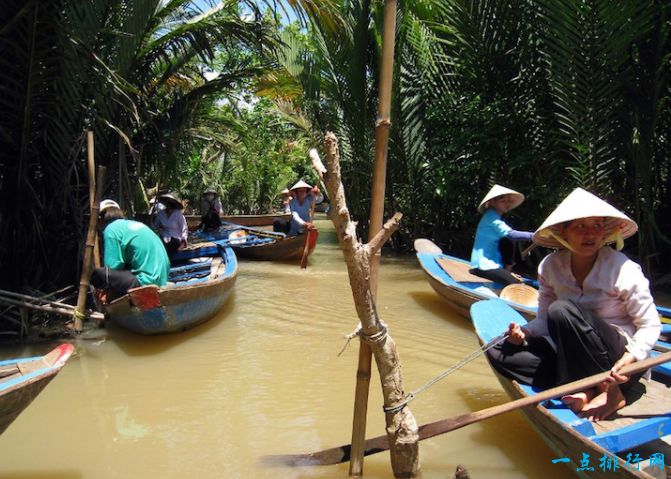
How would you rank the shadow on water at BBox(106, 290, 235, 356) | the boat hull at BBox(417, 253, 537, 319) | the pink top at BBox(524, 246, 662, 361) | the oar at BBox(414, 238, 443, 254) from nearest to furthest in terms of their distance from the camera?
1. the pink top at BBox(524, 246, 662, 361)
2. the shadow on water at BBox(106, 290, 235, 356)
3. the boat hull at BBox(417, 253, 537, 319)
4. the oar at BBox(414, 238, 443, 254)

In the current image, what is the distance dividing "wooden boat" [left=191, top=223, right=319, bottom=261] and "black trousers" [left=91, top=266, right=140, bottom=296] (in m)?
4.67

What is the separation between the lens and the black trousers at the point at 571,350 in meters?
2.50

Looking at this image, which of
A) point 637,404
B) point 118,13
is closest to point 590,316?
point 637,404

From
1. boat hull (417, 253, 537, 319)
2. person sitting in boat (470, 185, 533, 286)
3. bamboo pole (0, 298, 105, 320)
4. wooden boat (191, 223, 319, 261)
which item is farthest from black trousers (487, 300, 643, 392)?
wooden boat (191, 223, 319, 261)

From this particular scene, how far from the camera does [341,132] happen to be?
36.0 feet

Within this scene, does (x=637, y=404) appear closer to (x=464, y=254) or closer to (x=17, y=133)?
(x=17, y=133)

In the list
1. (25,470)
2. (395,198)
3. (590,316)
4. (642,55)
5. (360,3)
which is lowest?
(25,470)

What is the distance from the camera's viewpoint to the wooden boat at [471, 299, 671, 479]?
2.04 metres

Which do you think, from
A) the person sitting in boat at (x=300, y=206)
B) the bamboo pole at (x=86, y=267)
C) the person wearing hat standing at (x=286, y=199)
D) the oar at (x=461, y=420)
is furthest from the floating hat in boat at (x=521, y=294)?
the person wearing hat standing at (x=286, y=199)

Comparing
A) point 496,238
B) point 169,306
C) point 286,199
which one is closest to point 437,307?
point 496,238

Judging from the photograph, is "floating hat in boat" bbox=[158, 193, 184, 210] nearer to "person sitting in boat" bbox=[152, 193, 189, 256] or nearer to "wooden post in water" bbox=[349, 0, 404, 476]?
"person sitting in boat" bbox=[152, 193, 189, 256]

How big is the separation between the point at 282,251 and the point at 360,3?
4526 mm

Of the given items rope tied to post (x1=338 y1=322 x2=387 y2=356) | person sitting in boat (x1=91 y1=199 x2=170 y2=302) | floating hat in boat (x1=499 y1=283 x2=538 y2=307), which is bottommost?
floating hat in boat (x1=499 y1=283 x2=538 y2=307)

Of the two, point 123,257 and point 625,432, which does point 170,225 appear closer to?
point 123,257
